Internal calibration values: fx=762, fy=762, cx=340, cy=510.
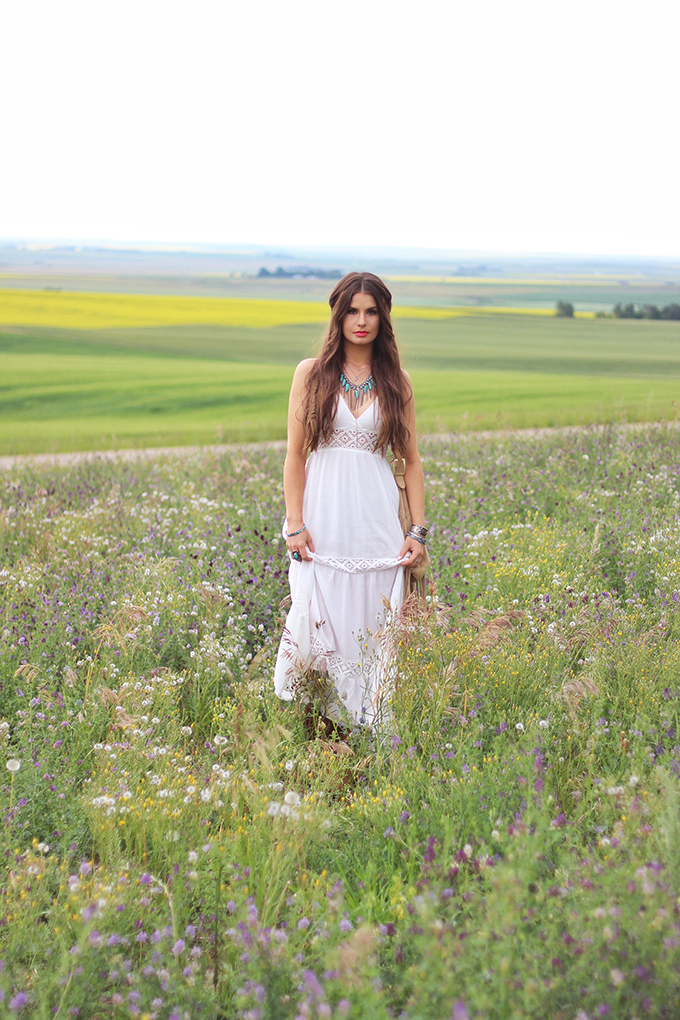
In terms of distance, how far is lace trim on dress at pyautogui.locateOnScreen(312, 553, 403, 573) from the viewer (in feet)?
12.9

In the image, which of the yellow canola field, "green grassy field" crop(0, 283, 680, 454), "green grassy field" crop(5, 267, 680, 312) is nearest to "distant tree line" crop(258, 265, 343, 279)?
"green grassy field" crop(5, 267, 680, 312)

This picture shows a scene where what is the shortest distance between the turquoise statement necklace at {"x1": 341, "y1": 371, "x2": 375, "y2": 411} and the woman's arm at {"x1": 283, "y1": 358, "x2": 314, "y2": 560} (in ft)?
0.66

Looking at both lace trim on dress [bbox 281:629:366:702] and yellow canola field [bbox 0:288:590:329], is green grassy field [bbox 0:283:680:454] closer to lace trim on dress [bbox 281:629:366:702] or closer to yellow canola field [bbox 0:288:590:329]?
yellow canola field [bbox 0:288:590:329]

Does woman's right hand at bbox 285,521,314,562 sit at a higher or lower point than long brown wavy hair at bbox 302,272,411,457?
lower

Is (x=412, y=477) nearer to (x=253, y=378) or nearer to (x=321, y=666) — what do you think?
(x=321, y=666)

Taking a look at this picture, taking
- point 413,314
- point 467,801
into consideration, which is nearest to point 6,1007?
point 467,801

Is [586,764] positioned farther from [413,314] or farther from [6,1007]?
[413,314]

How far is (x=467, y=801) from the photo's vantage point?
2.77m

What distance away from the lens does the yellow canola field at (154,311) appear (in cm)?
A: 3381

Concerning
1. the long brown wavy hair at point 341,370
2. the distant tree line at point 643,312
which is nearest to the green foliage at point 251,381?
the distant tree line at point 643,312

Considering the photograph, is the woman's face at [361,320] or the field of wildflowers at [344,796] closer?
the field of wildflowers at [344,796]

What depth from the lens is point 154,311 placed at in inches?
1566

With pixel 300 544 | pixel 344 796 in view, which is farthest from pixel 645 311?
pixel 344 796

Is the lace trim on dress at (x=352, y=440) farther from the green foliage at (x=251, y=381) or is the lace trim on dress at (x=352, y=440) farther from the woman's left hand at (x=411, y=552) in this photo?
the green foliage at (x=251, y=381)
